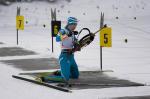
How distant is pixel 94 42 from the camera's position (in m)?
25.2

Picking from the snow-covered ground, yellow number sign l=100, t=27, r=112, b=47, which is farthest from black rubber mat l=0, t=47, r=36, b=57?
yellow number sign l=100, t=27, r=112, b=47

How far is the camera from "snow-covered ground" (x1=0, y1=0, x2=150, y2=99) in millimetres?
12195

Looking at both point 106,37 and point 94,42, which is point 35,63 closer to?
point 106,37

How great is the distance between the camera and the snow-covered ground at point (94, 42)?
12195mm

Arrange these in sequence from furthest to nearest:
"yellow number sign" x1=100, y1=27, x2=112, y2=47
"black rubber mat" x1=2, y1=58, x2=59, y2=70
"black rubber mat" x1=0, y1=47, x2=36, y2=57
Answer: "black rubber mat" x1=0, y1=47, x2=36, y2=57, "black rubber mat" x1=2, y1=58, x2=59, y2=70, "yellow number sign" x1=100, y1=27, x2=112, y2=47

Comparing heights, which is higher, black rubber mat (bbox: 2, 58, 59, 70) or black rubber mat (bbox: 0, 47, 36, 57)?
black rubber mat (bbox: 0, 47, 36, 57)

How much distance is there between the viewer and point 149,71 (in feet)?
51.1

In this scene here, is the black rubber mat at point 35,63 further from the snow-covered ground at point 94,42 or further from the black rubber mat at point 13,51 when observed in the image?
the black rubber mat at point 13,51

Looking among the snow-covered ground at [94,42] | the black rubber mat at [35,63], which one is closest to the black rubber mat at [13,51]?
the snow-covered ground at [94,42]

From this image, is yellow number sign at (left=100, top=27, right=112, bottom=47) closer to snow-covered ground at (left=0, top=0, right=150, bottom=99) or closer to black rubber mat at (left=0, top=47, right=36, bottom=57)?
snow-covered ground at (left=0, top=0, right=150, bottom=99)

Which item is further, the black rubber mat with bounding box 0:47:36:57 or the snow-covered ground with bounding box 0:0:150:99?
the black rubber mat with bounding box 0:47:36:57

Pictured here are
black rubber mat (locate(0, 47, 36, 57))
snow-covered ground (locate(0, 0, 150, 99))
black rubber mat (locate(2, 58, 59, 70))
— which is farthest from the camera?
black rubber mat (locate(0, 47, 36, 57))

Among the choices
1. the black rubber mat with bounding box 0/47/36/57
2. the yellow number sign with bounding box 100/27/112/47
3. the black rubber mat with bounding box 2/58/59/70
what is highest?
the yellow number sign with bounding box 100/27/112/47

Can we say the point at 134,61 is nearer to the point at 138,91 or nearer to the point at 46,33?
the point at 138,91
